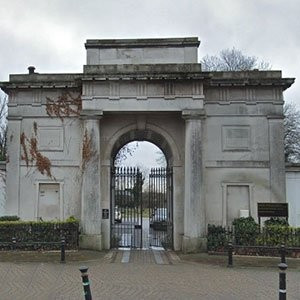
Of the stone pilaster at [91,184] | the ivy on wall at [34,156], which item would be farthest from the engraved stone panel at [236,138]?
the ivy on wall at [34,156]

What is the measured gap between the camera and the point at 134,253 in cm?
1520

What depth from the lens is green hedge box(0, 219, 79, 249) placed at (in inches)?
584

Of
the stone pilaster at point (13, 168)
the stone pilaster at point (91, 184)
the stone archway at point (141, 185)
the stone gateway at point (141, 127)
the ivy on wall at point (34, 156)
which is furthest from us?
the stone archway at point (141, 185)

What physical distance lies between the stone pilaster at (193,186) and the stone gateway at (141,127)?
0.93 ft

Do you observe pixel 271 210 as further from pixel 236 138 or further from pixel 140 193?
pixel 140 193

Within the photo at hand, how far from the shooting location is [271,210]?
49.6 feet

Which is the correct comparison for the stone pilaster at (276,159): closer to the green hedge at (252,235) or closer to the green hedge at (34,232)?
the green hedge at (252,235)

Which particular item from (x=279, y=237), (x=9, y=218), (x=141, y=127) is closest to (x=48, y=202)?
(x=9, y=218)

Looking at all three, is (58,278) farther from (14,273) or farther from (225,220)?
(225,220)

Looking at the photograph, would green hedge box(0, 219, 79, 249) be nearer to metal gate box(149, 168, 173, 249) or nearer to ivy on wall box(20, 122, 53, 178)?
ivy on wall box(20, 122, 53, 178)

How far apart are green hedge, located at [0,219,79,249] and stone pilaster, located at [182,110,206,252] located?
4.22 m

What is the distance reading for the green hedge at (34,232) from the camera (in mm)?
14828

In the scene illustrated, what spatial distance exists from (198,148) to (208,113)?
1.91 metres

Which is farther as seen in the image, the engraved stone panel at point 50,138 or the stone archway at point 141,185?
the stone archway at point 141,185
